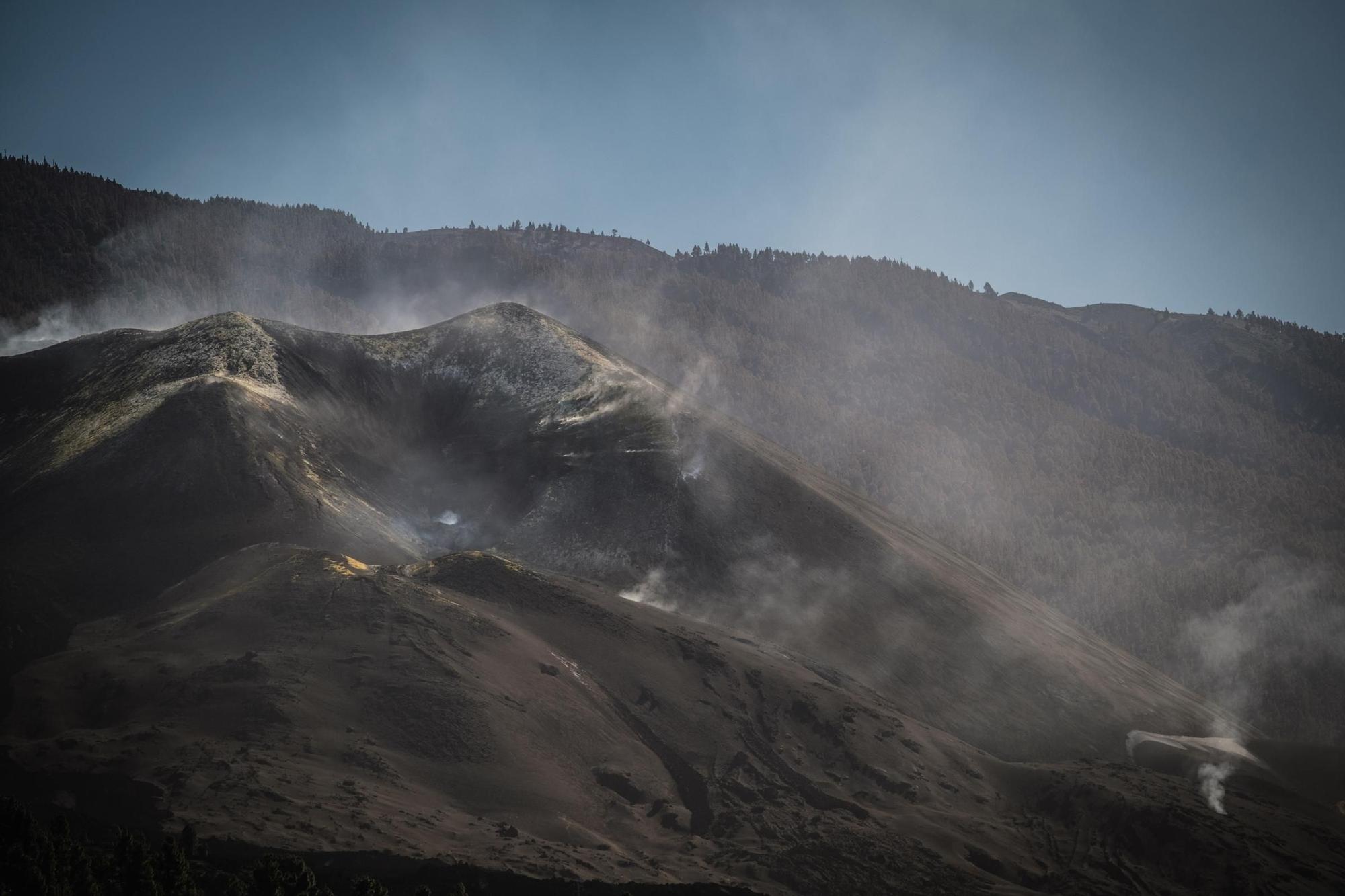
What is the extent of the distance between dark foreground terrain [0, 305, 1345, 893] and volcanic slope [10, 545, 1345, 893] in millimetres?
202

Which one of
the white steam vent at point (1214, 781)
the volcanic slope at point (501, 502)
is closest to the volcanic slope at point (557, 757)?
the white steam vent at point (1214, 781)

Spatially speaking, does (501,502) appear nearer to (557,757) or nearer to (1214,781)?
(557,757)

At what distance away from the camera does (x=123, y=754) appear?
39.1 m

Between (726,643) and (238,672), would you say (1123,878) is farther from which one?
(238,672)

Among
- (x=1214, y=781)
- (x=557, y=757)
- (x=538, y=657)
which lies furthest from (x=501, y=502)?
(x=1214, y=781)

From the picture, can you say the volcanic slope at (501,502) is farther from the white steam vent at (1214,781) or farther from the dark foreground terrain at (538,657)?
the white steam vent at (1214,781)

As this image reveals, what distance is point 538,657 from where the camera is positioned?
58156 mm

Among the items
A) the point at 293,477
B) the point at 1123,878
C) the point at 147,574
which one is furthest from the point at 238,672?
the point at 1123,878

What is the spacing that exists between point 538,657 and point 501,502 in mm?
34573

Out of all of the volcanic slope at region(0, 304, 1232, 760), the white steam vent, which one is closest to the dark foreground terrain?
the volcanic slope at region(0, 304, 1232, 760)

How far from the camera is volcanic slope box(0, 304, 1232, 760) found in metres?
66.5

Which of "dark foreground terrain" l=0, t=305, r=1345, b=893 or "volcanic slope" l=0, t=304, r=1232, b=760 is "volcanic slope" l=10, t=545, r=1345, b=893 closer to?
"dark foreground terrain" l=0, t=305, r=1345, b=893

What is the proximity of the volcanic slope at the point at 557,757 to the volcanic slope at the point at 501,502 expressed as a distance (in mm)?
6846

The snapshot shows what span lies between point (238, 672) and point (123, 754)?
794cm
